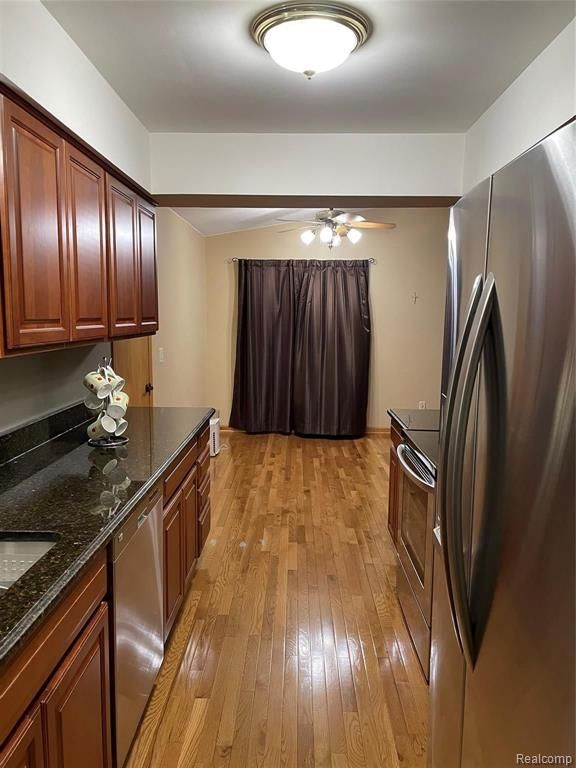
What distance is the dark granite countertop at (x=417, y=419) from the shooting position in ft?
9.03

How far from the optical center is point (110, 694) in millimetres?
1505

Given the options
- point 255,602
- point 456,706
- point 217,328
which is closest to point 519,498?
point 456,706

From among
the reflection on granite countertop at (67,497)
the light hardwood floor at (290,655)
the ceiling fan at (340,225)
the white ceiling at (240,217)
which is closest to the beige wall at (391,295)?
the white ceiling at (240,217)

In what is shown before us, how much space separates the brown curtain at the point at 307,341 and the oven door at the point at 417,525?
12.2 ft

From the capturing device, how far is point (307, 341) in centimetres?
643

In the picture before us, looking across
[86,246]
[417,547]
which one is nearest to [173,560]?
[417,547]

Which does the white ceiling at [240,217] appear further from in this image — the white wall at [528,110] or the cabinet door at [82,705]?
the cabinet door at [82,705]

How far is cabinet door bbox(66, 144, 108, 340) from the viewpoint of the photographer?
1.89 m

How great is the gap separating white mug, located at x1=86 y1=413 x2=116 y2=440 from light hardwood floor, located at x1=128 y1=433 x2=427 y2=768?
1031 mm

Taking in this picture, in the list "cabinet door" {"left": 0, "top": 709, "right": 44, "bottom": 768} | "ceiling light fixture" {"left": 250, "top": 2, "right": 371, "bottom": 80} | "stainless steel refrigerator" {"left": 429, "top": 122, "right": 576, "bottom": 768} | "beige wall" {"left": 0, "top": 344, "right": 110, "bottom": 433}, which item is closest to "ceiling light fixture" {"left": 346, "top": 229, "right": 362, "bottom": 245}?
"beige wall" {"left": 0, "top": 344, "right": 110, "bottom": 433}

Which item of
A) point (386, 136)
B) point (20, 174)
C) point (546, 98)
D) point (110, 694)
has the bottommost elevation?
point (110, 694)

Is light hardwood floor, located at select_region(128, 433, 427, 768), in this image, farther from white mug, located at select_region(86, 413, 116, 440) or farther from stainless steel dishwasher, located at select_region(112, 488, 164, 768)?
white mug, located at select_region(86, 413, 116, 440)

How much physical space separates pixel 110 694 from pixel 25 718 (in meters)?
0.54

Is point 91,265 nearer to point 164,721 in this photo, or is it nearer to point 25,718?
point 25,718
